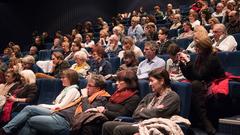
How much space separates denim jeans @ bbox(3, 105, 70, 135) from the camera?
3.15 metres

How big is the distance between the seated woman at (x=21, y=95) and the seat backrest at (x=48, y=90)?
0.08 metres

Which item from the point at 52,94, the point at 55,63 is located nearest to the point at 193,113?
the point at 52,94

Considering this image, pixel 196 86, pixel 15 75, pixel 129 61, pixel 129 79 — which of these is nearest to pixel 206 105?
pixel 196 86

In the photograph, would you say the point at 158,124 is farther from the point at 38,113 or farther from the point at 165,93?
the point at 38,113

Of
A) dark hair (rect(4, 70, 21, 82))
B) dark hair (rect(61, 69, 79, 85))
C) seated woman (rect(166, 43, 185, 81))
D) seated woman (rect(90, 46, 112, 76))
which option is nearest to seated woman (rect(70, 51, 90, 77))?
seated woman (rect(90, 46, 112, 76))

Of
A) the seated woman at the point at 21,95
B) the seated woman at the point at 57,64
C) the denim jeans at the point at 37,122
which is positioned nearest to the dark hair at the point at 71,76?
the denim jeans at the point at 37,122

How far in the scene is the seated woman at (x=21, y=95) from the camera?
12.3 ft

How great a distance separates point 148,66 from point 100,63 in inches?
25.9

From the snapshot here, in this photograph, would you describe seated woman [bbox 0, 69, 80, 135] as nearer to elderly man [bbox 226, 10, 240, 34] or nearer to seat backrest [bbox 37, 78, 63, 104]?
seat backrest [bbox 37, 78, 63, 104]

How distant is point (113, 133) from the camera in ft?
8.53

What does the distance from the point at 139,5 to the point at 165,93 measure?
8162 mm

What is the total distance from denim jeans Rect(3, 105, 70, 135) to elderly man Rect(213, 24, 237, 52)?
1.58 m

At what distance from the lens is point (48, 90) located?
3.93 m

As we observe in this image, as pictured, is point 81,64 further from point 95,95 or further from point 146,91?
point 146,91
